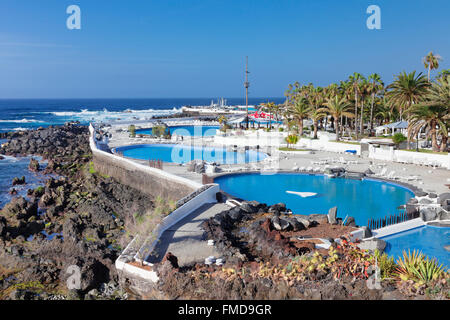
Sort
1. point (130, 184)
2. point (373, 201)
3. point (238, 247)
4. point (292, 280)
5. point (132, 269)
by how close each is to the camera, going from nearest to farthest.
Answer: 1. point (292, 280)
2. point (132, 269)
3. point (238, 247)
4. point (373, 201)
5. point (130, 184)

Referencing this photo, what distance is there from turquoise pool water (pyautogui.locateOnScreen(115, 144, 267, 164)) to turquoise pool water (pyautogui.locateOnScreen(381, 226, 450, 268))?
52.6 ft

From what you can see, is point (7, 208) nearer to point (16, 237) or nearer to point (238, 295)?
point (16, 237)

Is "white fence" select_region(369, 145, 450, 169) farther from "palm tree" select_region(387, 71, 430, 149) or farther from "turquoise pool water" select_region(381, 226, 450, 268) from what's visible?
"turquoise pool water" select_region(381, 226, 450, 268)

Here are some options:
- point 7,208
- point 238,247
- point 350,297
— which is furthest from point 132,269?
point 7,208

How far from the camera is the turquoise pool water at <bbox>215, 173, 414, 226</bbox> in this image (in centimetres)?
1731

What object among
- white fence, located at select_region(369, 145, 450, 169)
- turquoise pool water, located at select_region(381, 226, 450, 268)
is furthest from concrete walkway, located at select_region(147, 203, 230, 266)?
white fence, located at select_region(369, 145, 450, 169)

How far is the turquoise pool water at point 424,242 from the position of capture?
11648 millimetres

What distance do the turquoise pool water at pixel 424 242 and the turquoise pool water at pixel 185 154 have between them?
16.0m

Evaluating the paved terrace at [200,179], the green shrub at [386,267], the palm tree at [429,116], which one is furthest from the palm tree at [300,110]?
the green shrub at [386,267]

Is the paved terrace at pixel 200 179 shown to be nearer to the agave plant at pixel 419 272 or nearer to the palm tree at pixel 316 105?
the agave plant at pixel 419 272

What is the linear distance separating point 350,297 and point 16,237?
1388 cm
